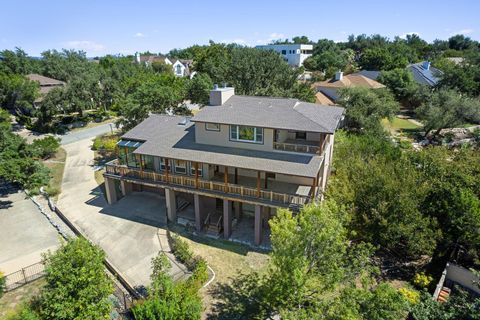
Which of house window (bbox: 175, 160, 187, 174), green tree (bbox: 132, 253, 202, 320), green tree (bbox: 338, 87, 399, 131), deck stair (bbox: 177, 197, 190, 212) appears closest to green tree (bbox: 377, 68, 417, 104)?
green tree (bbox: 338, 87, 399, 131)

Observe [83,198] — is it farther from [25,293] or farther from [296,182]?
[296,182]

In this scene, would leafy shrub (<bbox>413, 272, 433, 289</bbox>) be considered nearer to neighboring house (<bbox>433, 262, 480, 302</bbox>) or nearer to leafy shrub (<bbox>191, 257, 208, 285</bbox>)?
neighboring house (<bbox>433, 262, 480, 302</bbox>)

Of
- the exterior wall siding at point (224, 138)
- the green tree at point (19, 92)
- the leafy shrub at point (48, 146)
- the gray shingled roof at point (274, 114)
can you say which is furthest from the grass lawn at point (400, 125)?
the green tree at point (19, 92)

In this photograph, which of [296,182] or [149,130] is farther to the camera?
[149,130]

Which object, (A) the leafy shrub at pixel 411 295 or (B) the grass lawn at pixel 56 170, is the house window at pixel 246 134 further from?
(B) the grass lawn at pixel 56 170

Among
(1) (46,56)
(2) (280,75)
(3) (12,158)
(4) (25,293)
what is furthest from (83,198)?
(1) (46,56)

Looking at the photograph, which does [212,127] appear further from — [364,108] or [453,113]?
[453,113]
